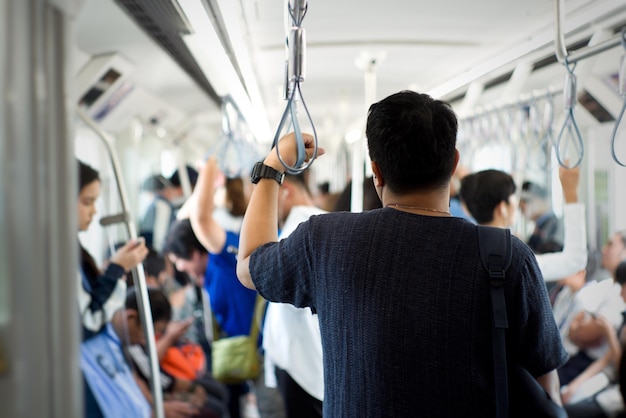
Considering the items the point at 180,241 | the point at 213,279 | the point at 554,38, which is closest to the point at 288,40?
the point at 554,38

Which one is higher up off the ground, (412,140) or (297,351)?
(412,140)

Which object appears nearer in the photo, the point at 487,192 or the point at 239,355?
the point at 487,192

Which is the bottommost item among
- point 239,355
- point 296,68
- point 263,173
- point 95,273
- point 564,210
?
point 239,355

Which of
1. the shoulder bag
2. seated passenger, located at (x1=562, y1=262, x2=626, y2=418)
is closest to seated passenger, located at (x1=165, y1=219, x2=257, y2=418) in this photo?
seated passenger, located at (x1=562, y1=262, x2=626, y2=418)

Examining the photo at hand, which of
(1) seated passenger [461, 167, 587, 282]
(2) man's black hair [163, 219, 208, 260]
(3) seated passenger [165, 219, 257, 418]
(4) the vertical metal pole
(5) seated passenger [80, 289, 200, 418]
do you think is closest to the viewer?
(4) the vertical metal pole

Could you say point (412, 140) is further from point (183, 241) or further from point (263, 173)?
point (183, 241)

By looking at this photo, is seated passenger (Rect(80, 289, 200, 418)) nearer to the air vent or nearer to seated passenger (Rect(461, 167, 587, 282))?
the air vent

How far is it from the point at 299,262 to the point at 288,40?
52 cm

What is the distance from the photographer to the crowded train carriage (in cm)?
96

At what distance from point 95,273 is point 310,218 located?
1191 millimetres

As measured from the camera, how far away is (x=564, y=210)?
2395mm

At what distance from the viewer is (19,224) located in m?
0.92

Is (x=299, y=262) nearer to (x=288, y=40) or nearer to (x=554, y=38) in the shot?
(x=288, y=40)

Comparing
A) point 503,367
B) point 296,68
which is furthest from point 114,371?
point 503,367
